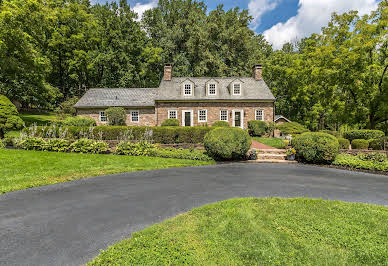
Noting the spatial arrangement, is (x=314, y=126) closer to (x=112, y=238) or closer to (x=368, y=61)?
(x=368, y=61)

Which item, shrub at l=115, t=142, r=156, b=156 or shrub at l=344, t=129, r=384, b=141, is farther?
shrub at l=344, t=129, r=384, b=141

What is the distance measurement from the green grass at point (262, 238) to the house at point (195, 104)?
54.2 ft

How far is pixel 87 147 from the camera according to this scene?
10031mm

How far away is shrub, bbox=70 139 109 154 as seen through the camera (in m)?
9.98

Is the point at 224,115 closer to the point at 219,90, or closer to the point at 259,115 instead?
the point at 219,90

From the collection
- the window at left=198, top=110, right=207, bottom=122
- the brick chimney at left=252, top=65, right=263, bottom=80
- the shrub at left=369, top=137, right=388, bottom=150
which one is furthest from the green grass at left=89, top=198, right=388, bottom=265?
the brick chimney at left=252, top=65, right=263, bottom=80

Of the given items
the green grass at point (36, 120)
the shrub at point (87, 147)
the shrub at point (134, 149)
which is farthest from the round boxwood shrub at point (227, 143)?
the green grass at point (36, 120)

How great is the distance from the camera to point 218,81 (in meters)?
21.9

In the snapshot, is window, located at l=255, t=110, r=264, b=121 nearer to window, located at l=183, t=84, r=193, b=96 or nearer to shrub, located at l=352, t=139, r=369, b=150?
window, located at l=183, t=84, r=193, b=96

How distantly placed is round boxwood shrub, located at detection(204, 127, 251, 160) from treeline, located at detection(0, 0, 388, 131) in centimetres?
1251

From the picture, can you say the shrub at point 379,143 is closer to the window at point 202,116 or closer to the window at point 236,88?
the window at point 236,88

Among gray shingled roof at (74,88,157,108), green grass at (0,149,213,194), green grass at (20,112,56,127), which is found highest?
gray shingled roof at (74,88,157,108)

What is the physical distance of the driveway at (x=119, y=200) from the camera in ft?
9.33

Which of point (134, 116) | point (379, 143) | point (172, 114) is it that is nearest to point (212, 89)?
point (172, 114)
